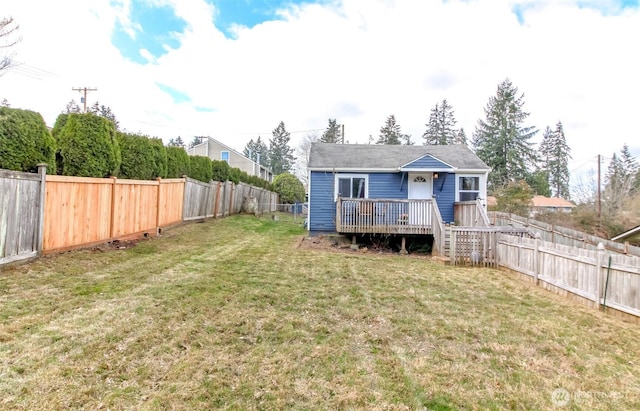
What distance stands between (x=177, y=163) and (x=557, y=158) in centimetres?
4890

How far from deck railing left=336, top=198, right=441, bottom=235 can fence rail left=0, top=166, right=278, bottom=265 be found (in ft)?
18.9

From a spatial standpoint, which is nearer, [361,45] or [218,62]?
[361,45]

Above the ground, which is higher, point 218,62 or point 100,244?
point 218,62

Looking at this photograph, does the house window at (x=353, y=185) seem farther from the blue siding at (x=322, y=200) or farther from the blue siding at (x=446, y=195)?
the blue siding at (x=446, y=195)

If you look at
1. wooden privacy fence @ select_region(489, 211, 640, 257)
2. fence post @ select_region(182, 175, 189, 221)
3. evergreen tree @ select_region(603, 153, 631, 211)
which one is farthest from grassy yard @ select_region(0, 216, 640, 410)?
evergreen tree @ select_region(603, 153, 631, 211)

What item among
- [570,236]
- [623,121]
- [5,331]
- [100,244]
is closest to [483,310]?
[5,331]

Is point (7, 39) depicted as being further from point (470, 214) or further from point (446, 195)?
point (470, 214)

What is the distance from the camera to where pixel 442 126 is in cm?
4519

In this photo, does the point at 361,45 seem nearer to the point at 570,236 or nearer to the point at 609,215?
the point at 570,236

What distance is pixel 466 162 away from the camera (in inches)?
548

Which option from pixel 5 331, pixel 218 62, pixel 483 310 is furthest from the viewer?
pixel 218 62

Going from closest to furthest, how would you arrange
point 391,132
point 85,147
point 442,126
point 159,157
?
point 85,147 < point 159,157 < point 442,126 < point 391,132

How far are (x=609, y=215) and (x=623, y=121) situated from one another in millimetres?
9544

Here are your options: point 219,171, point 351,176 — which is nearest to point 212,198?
point 219,171
